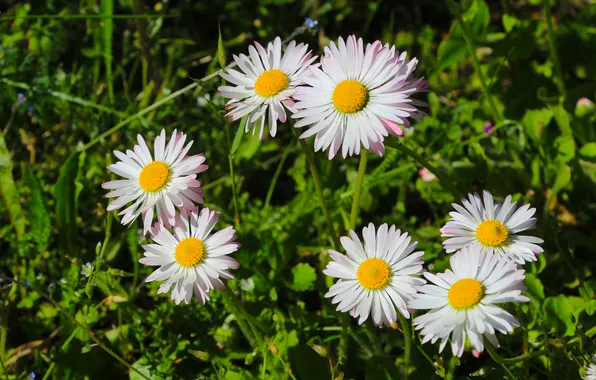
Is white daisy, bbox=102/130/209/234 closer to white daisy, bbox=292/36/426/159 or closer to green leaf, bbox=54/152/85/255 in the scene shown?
white daisy, bbox=292/36/426/159

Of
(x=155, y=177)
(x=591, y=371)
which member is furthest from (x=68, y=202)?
(x=591, y=371)

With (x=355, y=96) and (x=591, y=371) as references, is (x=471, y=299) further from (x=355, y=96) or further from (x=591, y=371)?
(x=355, y=96)

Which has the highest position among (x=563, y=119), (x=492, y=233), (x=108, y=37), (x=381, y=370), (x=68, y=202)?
(x=108, y=37)

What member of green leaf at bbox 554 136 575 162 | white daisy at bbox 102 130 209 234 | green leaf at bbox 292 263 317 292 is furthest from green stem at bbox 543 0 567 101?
white daisy at bbox 102 130 209 234

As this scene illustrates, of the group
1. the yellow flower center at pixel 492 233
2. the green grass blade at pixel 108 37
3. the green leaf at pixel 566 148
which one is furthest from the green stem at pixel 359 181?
the green grass blade at pixel 108 37

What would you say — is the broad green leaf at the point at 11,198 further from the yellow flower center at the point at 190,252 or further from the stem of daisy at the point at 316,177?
the stem of daisy at the point at 316,177

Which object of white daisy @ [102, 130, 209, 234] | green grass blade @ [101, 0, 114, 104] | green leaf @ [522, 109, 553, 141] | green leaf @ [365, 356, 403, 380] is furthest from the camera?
green grass blade @ [101, 0, 114, 104]
